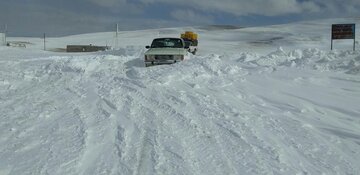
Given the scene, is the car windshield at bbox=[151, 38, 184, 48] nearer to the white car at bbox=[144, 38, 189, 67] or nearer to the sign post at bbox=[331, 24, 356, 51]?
the white car at bbox=[144, 38, 189, 67]

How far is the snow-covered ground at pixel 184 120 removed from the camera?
610 centimetres

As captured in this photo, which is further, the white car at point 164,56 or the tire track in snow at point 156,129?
the white car at point 164,56

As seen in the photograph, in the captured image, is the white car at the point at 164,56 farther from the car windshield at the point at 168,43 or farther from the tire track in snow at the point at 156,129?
the tire track in snow at the point at 156,129

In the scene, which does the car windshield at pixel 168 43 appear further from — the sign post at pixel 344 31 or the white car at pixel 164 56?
the sign post at pixel 344 31

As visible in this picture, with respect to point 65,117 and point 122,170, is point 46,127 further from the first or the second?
point 122,170

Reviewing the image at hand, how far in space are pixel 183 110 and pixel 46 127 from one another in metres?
2.60

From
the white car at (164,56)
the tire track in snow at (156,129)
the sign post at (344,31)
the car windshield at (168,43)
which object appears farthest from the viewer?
the sign post at (344,31)

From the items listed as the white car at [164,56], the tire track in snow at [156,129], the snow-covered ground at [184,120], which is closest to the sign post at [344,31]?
the snow-covered ground at [184,120]

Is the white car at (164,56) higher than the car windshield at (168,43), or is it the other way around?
the car windshield at (168,43)

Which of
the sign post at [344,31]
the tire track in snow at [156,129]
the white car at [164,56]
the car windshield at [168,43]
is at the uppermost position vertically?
the sign post at [344,31]

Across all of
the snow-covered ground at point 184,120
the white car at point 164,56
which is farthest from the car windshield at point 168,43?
the snow-covered ground at point 184,120

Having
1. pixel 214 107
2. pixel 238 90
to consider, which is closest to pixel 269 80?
pixel 238 90

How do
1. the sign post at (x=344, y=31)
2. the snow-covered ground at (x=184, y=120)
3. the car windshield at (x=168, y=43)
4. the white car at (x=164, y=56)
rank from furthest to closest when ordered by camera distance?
1. the sign post at (x=344, y=31)
2. the car windshield at (x=168, y=43)
3. the white car at (x=164, y=56)
4. the snow-covered ground at (x=184, y=120)

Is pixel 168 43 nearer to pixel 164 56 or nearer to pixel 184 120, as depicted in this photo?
pixel 164 56
